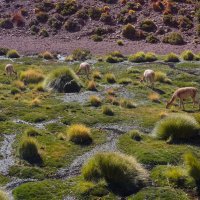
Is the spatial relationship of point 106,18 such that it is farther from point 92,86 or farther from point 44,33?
point 92,86

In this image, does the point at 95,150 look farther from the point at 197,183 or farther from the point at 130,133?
the point at 197,183

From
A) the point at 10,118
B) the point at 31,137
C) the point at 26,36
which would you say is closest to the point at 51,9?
the point at 26,36

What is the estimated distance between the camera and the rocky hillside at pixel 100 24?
154 feet

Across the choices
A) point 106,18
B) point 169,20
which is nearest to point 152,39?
point 169,20

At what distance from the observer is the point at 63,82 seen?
1120 inches

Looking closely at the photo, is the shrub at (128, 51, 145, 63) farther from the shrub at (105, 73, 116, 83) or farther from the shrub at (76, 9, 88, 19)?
the shrub at (76, 9, 88, 19)

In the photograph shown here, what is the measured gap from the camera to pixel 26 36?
51.8 m

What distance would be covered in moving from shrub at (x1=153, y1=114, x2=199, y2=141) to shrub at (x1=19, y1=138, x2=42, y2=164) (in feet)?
17.2

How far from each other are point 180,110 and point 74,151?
7599 mm

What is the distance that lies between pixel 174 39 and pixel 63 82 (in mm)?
20795

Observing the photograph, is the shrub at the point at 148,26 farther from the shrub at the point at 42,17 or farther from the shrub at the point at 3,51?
the shrub at the point at 3,51

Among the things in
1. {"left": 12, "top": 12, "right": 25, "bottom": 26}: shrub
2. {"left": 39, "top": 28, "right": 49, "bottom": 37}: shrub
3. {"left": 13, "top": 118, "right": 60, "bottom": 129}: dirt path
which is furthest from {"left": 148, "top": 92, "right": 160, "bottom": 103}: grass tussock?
{"left": 12, "top": 12, "right": 25, "bottom": 26}: shrub

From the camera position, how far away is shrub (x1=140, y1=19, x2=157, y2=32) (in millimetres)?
50375

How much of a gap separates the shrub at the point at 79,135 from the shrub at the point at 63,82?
27.1 feet
